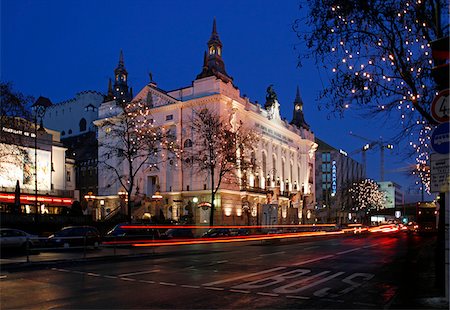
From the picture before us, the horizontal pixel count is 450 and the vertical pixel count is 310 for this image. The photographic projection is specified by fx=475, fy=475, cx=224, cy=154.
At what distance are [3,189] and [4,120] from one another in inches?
872

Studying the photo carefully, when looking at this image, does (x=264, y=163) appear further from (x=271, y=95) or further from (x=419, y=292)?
(x=419, y=292)

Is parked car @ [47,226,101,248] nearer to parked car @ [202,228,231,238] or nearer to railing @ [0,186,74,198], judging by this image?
parked car @ [202,228,231,238]

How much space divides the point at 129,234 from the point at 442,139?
1162 inches

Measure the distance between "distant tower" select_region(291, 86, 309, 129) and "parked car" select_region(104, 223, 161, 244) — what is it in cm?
6675

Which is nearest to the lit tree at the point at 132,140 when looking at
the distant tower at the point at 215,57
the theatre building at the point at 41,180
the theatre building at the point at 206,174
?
the theatre building at the point at 206,174

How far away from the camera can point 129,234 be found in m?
35.3

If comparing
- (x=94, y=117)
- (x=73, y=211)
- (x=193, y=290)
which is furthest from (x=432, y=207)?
(x=94, y=117)

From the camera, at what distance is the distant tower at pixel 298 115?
101 metres

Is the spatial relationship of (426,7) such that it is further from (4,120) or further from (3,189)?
(3,189)

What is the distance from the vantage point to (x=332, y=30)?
14.2 m

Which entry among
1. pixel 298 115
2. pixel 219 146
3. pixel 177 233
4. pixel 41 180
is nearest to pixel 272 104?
pixel 298 115

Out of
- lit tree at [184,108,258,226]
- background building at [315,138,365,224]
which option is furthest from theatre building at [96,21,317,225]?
background building at [315,138,365,224]

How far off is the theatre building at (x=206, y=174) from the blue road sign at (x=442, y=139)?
135 feet

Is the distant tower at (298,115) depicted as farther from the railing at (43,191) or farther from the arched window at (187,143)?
the railing at (43,191)
